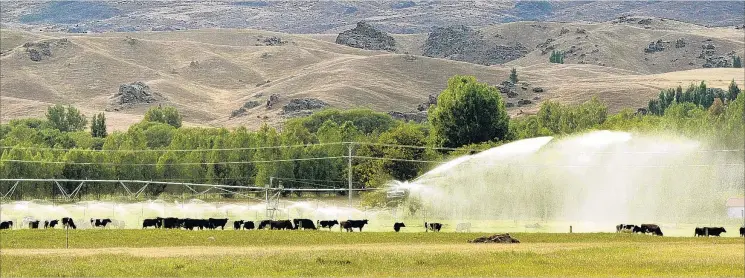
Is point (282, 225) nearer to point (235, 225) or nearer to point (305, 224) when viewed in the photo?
point (305, 224)

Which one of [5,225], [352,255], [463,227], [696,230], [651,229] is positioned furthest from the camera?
[463,227]

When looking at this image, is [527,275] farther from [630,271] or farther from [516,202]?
[516,202]

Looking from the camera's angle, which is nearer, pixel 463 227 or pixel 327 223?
pixel 463 227

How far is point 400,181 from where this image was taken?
182 meters

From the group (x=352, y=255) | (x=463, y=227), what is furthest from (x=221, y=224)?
(x=352, y=255)

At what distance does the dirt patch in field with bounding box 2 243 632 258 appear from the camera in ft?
264

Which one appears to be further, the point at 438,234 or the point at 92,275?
the point at 438,234

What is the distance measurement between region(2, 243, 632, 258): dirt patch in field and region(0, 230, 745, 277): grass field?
0.06m

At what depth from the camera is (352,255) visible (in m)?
79.2

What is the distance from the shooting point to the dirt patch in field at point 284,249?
80562 mm

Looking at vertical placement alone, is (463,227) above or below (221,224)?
below

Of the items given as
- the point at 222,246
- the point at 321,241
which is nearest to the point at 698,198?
the point at 321,241

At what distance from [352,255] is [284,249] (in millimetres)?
9456

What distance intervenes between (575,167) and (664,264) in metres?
72.1
